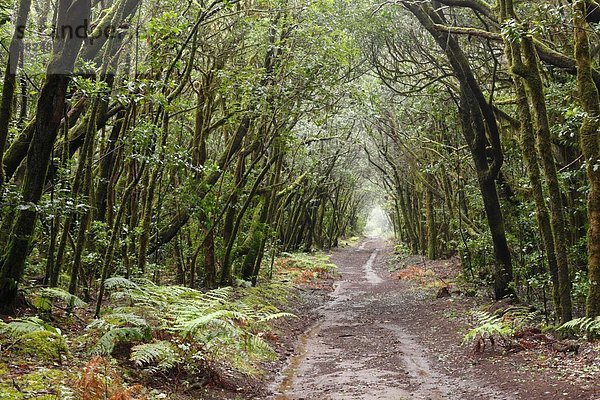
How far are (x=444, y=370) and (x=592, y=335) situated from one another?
92.2 inches

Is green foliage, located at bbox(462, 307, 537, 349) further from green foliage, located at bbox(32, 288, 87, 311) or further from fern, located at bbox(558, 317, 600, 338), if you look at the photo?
green foliage, located at bbox(32, 288, 87, 311)

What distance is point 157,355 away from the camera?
6.18 meters

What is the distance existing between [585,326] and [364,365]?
3637 mm

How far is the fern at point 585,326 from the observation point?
294 inches

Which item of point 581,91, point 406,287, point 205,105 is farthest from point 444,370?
point 406,287

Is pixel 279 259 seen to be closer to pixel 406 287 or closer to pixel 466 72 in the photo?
pixel 406 287

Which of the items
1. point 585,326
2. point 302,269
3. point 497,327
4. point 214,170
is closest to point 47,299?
point 214,170

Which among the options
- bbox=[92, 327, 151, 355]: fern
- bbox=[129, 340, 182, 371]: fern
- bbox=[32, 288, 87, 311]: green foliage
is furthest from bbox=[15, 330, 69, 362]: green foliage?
bbox=[32, 288, 87, 311]: green foliage

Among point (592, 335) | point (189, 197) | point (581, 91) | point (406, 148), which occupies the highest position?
point (406, 148)

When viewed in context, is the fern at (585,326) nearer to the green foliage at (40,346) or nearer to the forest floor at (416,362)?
the forest floor at (416,362)

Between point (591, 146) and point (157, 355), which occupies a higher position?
point (591, 146)

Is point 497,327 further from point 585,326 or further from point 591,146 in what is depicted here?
point 591,146

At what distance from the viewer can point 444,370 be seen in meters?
8.55

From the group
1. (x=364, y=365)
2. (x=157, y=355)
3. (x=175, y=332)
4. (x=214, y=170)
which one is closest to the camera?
(x=157, y=355)
